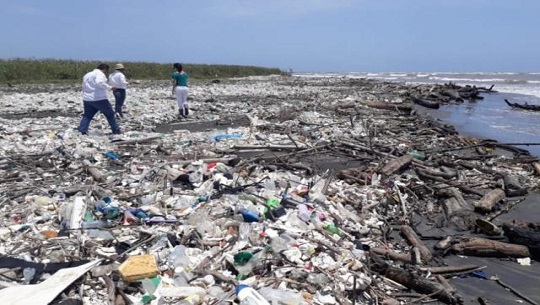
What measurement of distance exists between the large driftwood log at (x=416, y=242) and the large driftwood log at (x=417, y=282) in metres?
0.68

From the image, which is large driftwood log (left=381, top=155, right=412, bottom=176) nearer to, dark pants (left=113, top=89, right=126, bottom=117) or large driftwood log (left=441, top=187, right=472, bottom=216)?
large driftwood log (left=441, top=187, right=472, bottom=216)

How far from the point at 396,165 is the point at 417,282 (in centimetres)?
428

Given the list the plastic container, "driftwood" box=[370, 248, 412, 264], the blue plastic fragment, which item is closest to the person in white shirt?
the blue plastic fragment

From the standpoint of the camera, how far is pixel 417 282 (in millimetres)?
4465

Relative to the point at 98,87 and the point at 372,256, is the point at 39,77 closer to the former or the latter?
the point at 98,87

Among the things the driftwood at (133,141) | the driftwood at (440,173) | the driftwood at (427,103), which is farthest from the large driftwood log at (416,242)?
the driftwood at (427,103)

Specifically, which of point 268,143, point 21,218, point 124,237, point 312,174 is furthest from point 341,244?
point 268,143

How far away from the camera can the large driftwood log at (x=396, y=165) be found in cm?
822

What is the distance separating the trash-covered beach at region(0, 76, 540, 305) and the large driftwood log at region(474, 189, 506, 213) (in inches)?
1.3

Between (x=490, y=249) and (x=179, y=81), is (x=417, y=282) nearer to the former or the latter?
(x=490, y=249)

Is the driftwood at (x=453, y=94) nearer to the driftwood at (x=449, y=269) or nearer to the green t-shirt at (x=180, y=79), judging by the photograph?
the green t-shirt at (x=180, y=79)

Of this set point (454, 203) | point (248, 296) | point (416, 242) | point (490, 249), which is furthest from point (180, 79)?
point (248, 296)

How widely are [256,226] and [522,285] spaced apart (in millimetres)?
3004

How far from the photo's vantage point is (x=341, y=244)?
506cm
